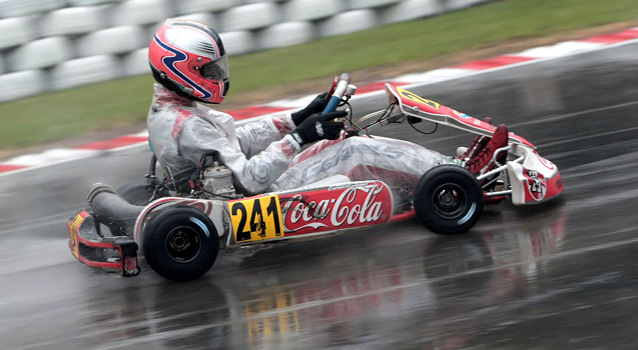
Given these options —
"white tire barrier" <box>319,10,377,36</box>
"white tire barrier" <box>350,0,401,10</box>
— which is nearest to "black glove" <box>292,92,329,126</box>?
"white tire barrier" <box>319,10,377,36</box>

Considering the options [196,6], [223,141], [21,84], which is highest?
[196,6]

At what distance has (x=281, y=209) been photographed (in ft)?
14.0

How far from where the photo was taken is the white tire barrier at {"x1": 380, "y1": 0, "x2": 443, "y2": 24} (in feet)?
35.4

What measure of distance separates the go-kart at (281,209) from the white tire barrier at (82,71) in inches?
213

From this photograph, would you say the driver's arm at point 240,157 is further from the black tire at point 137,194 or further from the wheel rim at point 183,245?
the black tire at point 137,194

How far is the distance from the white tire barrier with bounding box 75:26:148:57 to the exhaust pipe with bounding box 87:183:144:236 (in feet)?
17.4

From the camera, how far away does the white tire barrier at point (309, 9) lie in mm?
10281

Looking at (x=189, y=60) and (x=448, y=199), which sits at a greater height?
(x=189, y=60)

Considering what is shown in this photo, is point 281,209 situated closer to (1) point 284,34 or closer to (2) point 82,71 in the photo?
(2) point 82,71

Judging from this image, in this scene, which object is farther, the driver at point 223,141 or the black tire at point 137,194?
the black tire at point 137,194

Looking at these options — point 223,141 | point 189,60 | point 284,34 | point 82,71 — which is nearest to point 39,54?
point 82,71

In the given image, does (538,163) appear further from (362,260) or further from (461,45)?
(461,45)

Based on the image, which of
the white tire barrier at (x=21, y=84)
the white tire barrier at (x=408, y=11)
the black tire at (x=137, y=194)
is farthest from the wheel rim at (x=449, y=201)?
the white tire barrier at (x=408, y=11)

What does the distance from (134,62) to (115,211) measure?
223 inches
